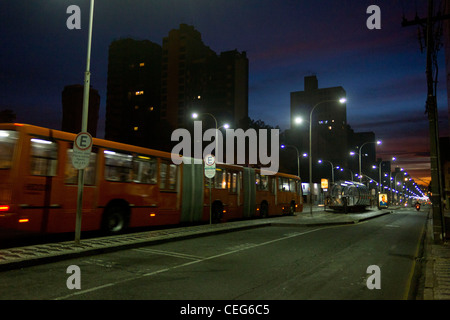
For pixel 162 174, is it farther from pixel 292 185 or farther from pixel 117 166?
pixel 292 185

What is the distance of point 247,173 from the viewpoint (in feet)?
69.9

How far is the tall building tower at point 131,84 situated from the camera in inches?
4033

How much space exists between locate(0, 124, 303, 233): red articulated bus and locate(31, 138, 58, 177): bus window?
3 cm

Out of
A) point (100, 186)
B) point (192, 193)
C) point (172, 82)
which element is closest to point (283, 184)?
point (192, 193)

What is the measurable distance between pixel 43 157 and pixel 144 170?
4263 mm

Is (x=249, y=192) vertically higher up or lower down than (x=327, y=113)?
lower down

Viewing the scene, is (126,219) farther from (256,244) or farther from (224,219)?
(224,219)

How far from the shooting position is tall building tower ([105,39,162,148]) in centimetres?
10244

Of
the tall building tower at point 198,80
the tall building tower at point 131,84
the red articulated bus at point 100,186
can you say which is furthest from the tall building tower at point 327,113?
the red articulated bus at point 100,186

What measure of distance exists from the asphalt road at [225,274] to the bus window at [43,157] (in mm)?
3314

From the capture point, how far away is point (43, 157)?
10.2 metres

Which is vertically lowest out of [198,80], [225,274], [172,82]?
[225,274]

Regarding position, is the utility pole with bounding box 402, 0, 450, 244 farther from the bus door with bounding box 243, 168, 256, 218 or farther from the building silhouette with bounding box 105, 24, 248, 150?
the building silhouette with bounding box 105, 24, 248, 150
